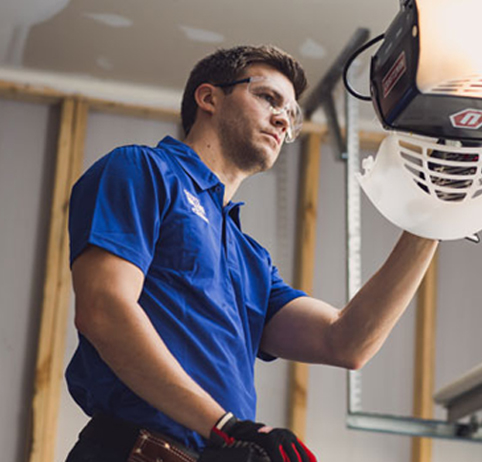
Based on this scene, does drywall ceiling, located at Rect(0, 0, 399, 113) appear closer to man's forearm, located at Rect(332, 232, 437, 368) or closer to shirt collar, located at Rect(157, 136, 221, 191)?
shirt collar, located at Rect(157, 136, 221, 191)

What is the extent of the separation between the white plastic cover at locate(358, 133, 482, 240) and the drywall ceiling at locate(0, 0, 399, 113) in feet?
8.54

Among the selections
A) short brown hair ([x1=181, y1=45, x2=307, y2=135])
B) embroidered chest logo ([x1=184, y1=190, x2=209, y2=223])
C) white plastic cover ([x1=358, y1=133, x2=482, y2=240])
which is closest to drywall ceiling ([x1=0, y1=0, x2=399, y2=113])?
short brown hair ([x1=181, y1=45, x2=307, y2=135])

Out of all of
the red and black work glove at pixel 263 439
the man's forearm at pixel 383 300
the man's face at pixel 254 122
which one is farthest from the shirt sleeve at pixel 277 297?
the red and black work glove at pixel 263 439

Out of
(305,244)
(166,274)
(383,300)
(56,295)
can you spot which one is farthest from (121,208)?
(305,244)

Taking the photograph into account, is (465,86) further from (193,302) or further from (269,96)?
(269,96)

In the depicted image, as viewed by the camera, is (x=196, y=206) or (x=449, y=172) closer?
(x=449, y=172)

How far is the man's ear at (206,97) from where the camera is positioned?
6.39 feet

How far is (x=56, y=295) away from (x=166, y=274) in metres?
2.91

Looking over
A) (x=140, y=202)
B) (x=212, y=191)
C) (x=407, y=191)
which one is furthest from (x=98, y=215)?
(x=407, y=191)

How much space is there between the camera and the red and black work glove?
3.65 ft

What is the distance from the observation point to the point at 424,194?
4.43 ft

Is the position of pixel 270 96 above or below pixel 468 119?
above

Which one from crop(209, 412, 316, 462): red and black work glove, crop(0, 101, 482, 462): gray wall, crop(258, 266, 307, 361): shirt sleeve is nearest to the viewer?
crop(209, 412, 316, 462): red and black work glove

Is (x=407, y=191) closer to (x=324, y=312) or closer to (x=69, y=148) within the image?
(x=324, y=312)
